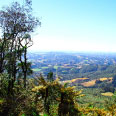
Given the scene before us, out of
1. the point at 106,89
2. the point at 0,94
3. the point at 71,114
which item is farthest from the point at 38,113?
the point at 106,89

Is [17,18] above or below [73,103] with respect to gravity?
above

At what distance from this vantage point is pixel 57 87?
26.6ft

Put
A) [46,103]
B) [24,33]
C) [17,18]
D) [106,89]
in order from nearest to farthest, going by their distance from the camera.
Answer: [46,103], [17,18], [24,33], [106,89]

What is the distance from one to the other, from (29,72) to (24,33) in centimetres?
634

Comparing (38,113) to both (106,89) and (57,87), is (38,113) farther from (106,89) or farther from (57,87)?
(106,89)

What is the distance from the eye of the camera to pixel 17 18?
1160 cm

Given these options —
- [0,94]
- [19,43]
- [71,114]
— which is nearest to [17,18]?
[19,43]

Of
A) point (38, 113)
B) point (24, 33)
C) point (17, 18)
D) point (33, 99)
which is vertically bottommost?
point (38, 113)

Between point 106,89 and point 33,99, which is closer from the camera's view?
point 33,99

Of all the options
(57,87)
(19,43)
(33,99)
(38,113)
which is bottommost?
(38,113)

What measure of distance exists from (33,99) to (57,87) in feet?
6.15

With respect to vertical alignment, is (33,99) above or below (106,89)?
above

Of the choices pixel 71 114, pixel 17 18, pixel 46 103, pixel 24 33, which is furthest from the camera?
pixel 24 33

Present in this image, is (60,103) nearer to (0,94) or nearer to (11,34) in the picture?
(0,94)
